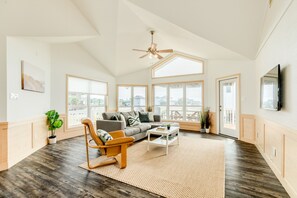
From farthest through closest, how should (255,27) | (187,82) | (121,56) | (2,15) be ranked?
(187,82), (121,56), (255,27), (2,15)

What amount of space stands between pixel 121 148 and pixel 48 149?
7.54 ft

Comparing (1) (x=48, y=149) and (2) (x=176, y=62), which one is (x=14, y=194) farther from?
(2) (x=176, y=62)

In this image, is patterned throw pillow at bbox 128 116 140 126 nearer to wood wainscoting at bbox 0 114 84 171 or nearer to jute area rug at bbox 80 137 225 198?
jute area rug at bbox 80 137 225 198

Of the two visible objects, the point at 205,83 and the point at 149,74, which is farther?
the point at 149,74

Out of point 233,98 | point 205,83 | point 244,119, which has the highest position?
point 205,83

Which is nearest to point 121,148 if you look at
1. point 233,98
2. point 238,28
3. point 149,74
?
point 238,28

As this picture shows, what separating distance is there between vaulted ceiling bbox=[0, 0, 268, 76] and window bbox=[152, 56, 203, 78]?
7.31ft

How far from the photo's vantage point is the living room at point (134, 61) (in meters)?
2.06

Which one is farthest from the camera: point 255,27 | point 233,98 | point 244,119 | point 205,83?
point 205,83

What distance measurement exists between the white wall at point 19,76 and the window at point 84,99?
2.85 ft

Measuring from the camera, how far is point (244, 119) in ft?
14.0

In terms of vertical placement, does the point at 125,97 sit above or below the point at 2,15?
below

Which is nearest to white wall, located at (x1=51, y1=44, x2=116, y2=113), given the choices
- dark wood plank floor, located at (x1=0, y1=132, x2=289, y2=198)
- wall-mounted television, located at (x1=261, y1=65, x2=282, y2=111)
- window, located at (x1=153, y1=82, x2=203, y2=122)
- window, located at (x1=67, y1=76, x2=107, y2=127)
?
window, located at (x1=67, y1=76, x2=107, y2=127)

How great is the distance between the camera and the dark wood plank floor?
1.89 meters
